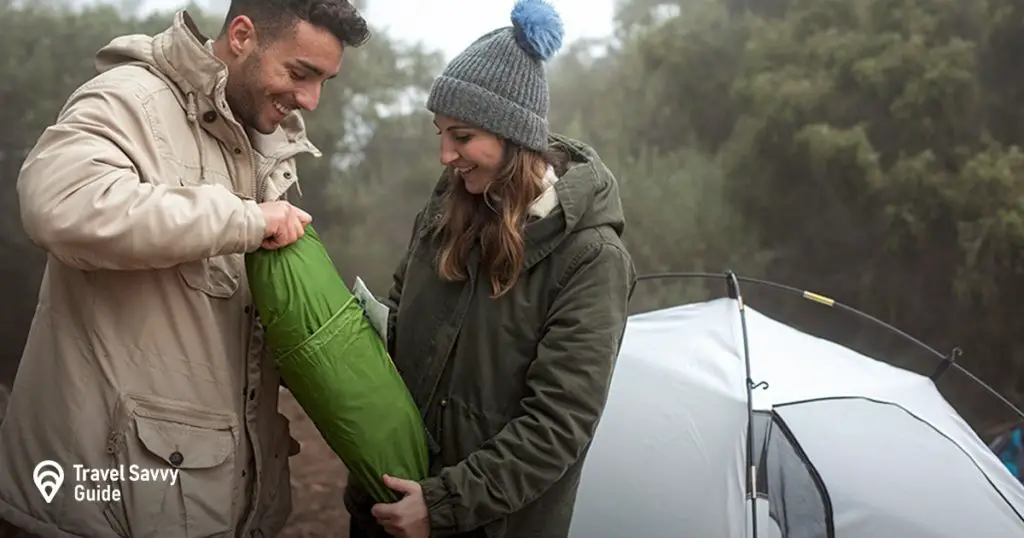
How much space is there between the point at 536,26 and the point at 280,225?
57cm

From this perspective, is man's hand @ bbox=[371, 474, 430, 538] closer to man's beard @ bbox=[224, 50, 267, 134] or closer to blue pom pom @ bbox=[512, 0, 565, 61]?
man's beard @ bbox=[224, 50, 267, 134]

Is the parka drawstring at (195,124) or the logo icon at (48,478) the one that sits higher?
the parka drawstring at (195,124)

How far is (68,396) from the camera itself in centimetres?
120

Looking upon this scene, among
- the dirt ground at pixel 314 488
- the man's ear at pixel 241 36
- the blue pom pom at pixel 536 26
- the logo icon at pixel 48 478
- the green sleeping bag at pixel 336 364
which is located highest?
the blue pom pom at pixel 536 26

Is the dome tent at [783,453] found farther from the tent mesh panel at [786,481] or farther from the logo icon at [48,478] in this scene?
the logo icon at [48,478]

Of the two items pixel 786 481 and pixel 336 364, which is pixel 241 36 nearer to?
pixel 336 364

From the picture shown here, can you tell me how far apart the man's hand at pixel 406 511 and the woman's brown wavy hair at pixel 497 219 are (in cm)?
35

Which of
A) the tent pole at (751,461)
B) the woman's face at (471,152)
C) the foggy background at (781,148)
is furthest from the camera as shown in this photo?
the foggy background at (781,148)

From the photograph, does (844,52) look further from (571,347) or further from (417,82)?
(571,347)

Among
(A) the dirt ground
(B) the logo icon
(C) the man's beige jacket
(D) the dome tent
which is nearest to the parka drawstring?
(C) the man's beige jacket

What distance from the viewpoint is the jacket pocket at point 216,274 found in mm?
1240

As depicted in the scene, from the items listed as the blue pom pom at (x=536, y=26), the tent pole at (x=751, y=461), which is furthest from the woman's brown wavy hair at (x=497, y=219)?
the tent pole at (x=751, y=461)

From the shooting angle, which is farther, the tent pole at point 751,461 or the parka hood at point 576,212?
the tent pole at point 751,461

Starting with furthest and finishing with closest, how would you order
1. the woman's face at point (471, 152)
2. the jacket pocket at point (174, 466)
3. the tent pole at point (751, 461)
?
the tent pole at point (751, 461)
the woman's face at point (471, 152)
the jacket pocket at point (174, 466)
